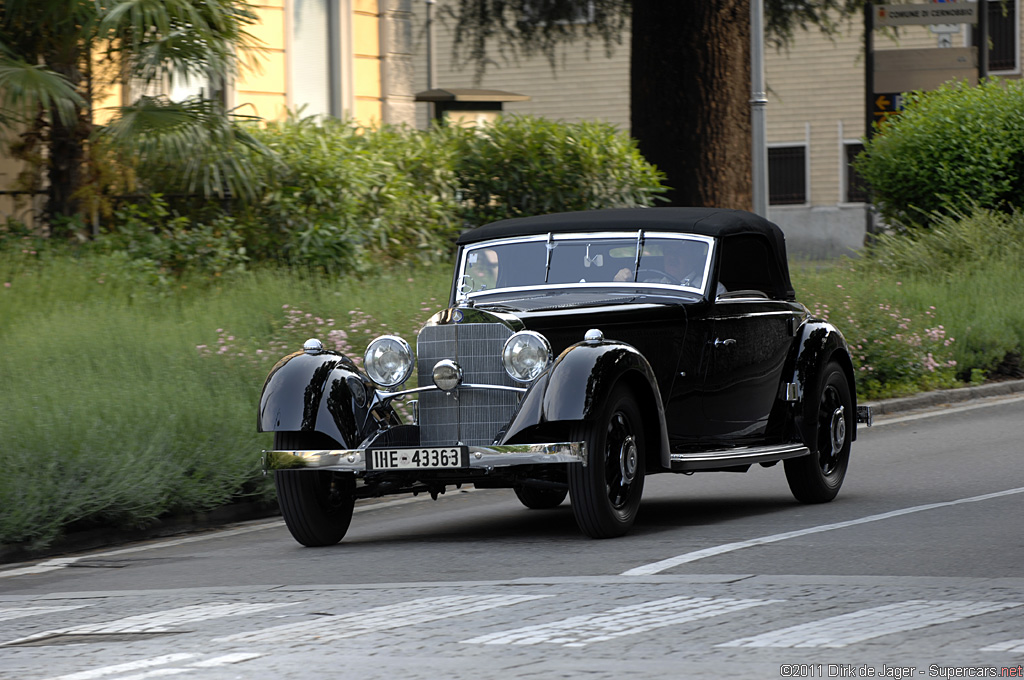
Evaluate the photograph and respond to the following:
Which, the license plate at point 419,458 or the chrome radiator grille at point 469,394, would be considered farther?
the chrome radiator grille at point 469,394

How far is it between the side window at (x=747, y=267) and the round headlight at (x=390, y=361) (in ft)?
6.88

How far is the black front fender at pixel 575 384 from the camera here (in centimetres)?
858

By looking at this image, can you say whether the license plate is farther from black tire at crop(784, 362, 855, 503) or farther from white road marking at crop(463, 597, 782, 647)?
black tire at crop(784, 362, 855, 503)

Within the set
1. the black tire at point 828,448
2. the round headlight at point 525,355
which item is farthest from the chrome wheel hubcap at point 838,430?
the round headlight at point 525,355

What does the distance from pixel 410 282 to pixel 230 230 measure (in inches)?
80.2

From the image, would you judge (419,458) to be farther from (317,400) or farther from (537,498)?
(537,498)

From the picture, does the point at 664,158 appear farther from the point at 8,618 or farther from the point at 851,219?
the point at 851,219

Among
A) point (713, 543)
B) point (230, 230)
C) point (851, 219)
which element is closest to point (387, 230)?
point (230, 230)

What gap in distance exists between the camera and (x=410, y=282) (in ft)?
53.7

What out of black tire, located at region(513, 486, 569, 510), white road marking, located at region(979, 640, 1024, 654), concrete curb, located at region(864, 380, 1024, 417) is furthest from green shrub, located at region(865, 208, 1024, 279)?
white road marking, located at region(979, 640, 1024, 654)

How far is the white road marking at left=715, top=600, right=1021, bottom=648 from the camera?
6.03 meters

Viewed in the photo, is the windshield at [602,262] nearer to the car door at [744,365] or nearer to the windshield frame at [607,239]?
the windshield frame at [607,239]

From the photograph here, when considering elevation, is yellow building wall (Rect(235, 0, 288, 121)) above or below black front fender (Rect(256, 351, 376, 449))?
above

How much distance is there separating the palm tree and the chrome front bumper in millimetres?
7021
